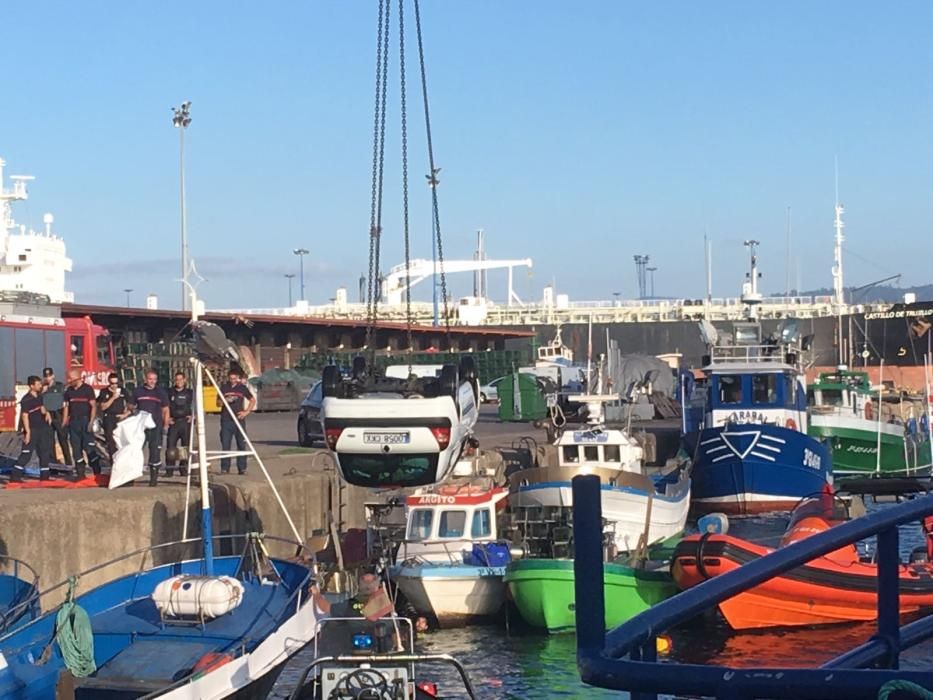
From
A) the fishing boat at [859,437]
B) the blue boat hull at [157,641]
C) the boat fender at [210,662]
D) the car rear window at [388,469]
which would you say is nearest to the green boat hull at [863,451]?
the fishing boat at [859,437]

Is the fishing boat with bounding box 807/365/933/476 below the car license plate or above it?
below

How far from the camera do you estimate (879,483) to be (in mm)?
32781

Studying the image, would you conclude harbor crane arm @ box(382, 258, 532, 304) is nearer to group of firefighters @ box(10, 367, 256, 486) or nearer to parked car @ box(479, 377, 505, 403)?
parked car @ box(479, 377, 505, 403)

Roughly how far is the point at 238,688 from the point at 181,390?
9.77 metres

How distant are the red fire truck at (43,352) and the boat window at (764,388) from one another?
50.0 ft

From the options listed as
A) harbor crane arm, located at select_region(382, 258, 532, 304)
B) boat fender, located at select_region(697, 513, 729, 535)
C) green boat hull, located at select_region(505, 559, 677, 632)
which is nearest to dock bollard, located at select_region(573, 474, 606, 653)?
green boat hull, located at select_region(505, 559, 677, 632)

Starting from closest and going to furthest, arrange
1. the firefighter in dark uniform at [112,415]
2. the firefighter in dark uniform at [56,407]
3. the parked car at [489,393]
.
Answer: the firefighter in dark uniform at [112,415], the firefighter in dark uniform at [56,407], the parked car at [489,393]

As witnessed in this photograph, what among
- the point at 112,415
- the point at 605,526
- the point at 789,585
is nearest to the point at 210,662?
the point at 789,585

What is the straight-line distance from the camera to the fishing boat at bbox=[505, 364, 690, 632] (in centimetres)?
1967

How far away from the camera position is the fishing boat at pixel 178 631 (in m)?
12.4

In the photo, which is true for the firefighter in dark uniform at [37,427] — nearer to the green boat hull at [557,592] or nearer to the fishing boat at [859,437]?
the green boat hull at [557,592]

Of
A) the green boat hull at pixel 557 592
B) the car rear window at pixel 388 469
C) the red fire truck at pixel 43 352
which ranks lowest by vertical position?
the green boat hull at pixel 557 592

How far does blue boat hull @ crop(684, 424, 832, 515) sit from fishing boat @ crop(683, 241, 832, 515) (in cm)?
2

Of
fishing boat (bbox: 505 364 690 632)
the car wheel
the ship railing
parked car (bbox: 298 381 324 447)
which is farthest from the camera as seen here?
the car wheel
